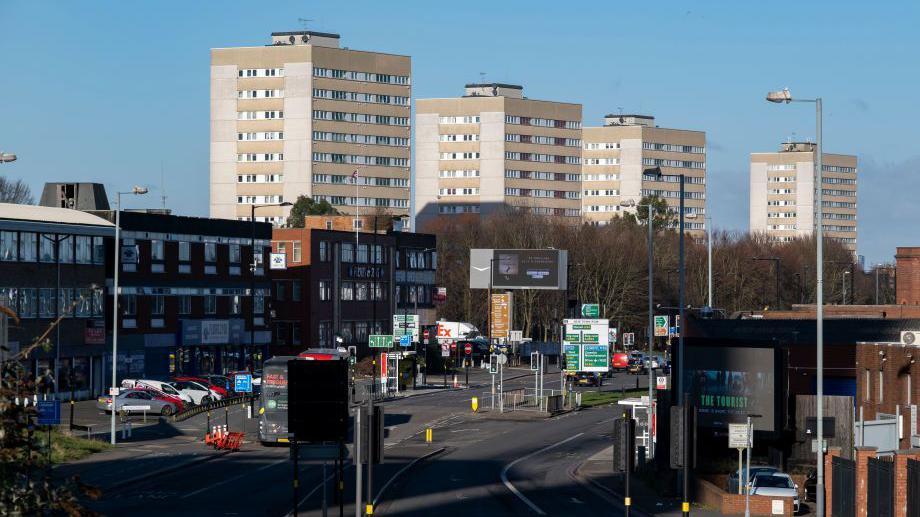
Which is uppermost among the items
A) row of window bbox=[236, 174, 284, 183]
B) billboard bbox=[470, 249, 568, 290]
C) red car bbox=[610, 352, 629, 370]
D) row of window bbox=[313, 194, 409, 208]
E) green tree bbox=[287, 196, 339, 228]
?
row of window bbox=[236, 174, 284, 183]

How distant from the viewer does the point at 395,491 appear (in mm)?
42469

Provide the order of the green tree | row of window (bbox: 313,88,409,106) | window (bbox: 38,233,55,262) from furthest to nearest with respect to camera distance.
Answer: row of window (bbox: 313,88,409,106), the green tree, window (bbox: 38,233,55,262)

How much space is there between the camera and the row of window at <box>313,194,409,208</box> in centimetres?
18062

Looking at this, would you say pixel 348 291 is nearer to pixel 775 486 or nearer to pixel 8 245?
pixel 8 245

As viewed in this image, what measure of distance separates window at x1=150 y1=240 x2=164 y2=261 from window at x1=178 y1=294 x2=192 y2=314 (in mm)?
3700

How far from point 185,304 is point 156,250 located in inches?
205

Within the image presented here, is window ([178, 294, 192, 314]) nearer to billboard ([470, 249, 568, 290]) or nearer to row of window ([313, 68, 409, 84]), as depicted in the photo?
billboard ([470, 249, 568, 290])

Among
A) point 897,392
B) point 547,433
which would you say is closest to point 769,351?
point 897,392

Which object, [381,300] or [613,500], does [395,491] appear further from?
[381,300]

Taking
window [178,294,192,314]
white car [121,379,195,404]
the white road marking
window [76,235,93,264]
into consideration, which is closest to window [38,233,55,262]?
window [76,235,93,264]

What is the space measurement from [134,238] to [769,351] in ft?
169

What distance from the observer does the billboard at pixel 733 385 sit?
46.8 meters

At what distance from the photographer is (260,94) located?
17875cm

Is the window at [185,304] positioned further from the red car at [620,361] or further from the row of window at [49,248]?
the red car at [620,361]
